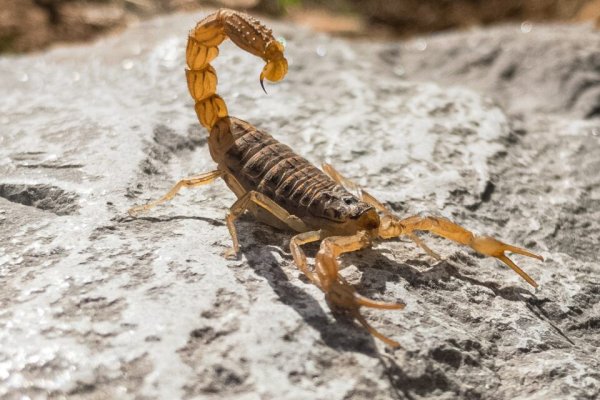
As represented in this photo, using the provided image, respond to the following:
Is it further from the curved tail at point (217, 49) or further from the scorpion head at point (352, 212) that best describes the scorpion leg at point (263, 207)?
the curved tail at point (217, 49)

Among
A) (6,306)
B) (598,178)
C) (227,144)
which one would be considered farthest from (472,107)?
(6,306)

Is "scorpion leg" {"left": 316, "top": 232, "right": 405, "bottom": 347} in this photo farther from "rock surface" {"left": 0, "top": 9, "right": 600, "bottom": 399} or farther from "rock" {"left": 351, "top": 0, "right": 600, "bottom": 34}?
"rock" {"left": 351, "top": 0, "right": 600, "bottom": 34}

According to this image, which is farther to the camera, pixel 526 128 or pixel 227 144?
pixel 526 128

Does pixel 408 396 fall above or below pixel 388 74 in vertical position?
below

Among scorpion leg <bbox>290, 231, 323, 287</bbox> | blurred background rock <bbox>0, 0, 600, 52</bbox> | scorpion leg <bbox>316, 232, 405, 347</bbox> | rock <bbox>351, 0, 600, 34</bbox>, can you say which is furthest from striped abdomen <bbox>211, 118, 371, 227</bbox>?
rock <bbox>351, 0, 600, 34</bbox>

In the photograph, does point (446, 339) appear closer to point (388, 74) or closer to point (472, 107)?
point (472, 107)

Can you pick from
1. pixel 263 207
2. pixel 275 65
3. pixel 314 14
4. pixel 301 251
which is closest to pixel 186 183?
pixel 263 207

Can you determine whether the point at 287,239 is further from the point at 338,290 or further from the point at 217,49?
the point at 217,49
